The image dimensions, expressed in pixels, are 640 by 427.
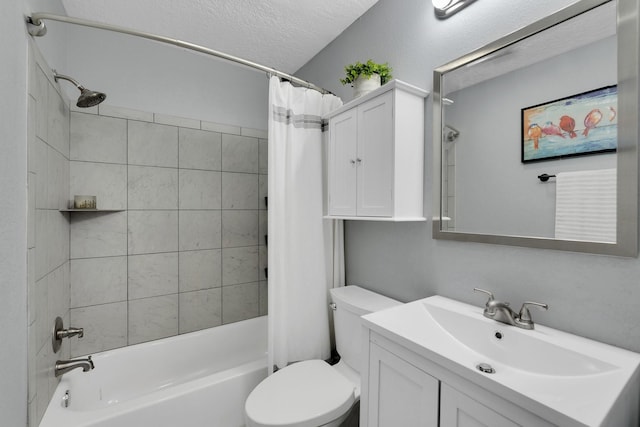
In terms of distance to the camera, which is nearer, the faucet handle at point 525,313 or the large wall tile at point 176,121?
the faucet handle at point 525,313

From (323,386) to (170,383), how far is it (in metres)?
1.24

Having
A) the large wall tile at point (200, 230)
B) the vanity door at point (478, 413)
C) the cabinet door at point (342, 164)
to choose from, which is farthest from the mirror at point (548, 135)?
the large wall tile at point (200, 230)

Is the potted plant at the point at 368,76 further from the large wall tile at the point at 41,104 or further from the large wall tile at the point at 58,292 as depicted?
the large wall tile at the point at 58,292

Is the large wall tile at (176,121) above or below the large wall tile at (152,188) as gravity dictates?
above

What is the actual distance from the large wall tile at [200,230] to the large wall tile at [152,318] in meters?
0.41

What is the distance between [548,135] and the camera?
99 centimetres

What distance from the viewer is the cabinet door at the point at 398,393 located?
0.85 m

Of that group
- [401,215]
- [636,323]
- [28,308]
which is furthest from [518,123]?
[28,308]

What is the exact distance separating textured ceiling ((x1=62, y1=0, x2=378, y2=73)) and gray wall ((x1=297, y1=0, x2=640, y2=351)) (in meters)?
0.15

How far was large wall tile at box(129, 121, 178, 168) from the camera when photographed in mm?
1977

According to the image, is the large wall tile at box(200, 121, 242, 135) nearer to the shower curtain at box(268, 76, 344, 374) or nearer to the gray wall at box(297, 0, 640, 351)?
the shower curtain at box(268, 76, 344, 374)

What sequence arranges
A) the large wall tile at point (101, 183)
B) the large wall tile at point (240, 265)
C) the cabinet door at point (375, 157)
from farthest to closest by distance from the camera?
the large wall tile at point (240, 265) → the large wall tile at point (101, 183) → the cabinet door at point (375, 157)

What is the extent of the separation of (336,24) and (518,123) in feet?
4.50

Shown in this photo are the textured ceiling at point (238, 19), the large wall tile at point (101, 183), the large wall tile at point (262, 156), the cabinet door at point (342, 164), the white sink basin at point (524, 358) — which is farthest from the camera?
the large wall tile at point (262, 156)
